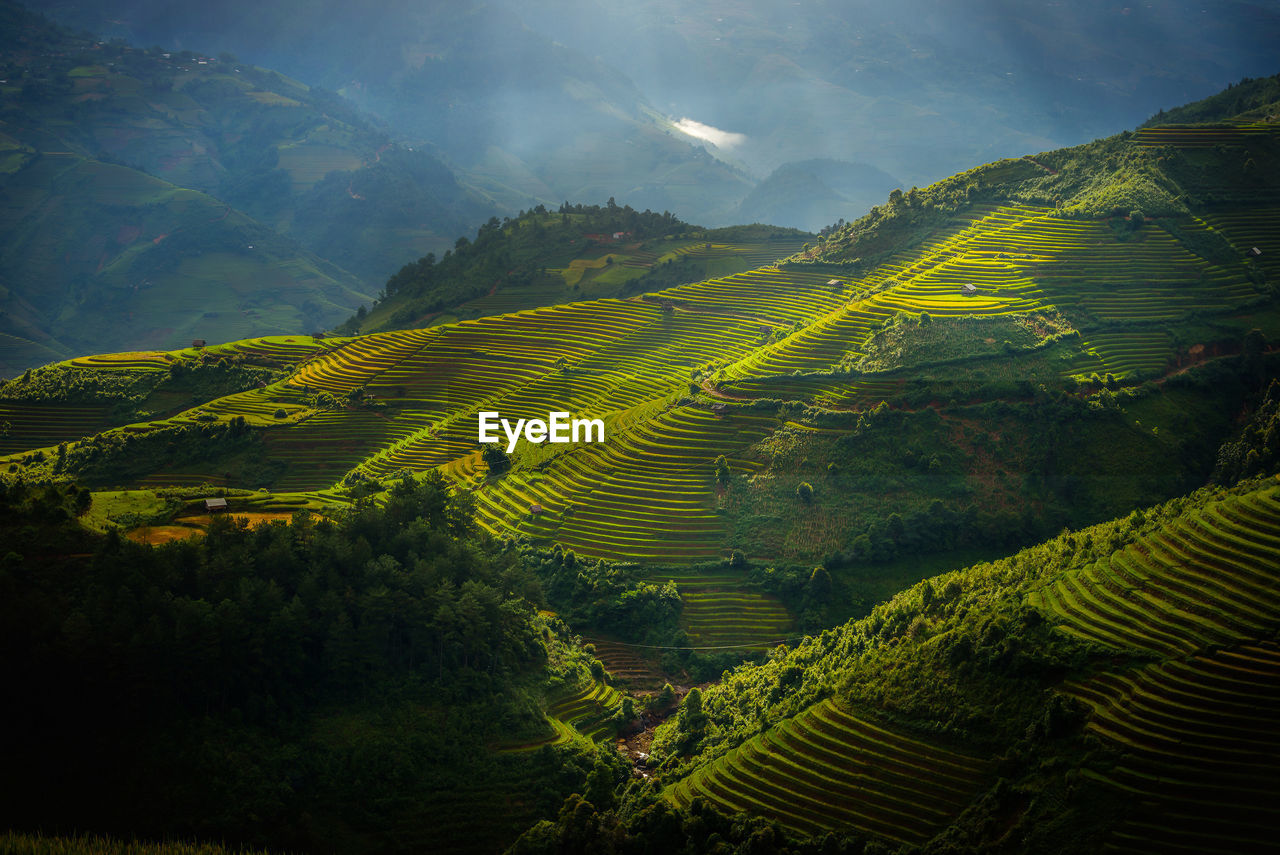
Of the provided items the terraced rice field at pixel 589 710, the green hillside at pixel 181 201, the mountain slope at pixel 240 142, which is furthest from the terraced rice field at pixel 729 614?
the mountain slope at pixel 240 142

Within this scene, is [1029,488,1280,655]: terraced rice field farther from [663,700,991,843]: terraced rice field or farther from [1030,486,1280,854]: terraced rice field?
[663,700,991,843]: terraced rice field

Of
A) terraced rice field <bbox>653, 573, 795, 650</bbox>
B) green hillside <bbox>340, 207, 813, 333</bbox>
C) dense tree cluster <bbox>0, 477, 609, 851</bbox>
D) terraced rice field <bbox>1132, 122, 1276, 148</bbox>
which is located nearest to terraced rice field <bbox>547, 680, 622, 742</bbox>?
dense tree cluster <bbox>0, 477, 609, 851</bbox>

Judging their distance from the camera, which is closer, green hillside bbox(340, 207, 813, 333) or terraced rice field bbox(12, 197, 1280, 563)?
terraced rice field bbox(12, 197, 1280, 563)

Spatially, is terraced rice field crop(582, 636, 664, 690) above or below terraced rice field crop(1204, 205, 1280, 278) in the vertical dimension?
below

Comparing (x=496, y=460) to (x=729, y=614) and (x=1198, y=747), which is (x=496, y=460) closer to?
(x=729, y=614)

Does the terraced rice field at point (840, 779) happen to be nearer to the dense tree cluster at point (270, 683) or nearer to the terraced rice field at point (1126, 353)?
the dense tree cluster at point (270, 683)

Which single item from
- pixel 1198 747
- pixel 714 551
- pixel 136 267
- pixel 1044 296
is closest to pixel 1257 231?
pixel 1044 296
